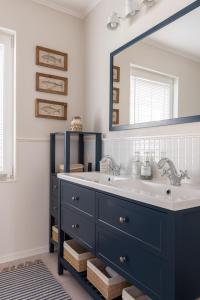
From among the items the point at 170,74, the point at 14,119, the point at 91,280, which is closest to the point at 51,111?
the point at 14,119

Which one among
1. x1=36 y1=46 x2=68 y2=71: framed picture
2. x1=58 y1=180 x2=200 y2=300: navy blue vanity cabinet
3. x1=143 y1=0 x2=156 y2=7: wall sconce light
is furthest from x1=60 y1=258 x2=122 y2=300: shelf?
x1=143 y1=0 x2=156 y2=7: wall sconce light

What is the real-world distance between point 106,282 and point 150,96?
132cm

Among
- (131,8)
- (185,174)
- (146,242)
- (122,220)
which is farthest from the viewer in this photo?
(131,8)

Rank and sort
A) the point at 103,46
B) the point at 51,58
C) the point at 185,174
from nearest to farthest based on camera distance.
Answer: the point at 185,174 < the point at 103,46 < the point at 51,58

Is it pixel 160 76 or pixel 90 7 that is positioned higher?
pixel 90 7

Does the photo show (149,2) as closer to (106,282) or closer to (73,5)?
(73,5)

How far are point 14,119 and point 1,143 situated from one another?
0.27 m

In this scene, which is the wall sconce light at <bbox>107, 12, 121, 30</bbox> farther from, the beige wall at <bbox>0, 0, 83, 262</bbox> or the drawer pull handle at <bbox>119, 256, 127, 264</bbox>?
the drawer pull handle at <bbox>119, 256, 127, 264</bbox>

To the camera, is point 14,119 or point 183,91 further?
point 14,119

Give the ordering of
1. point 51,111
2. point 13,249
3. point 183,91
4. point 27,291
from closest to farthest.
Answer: point 183,91 < point 27,291 < point 13,249 < point 51,111

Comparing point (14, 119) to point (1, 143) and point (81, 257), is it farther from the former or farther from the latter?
point (81, 257)

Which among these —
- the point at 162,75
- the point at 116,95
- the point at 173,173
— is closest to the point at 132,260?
the point at 173,173

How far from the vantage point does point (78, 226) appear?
1.69 m

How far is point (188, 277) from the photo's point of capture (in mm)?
994
